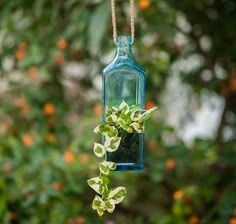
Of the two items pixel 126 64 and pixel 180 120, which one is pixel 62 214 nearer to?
pixel 180 120

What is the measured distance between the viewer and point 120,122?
1086mm

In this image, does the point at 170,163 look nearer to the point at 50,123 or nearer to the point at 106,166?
the point at 50,123

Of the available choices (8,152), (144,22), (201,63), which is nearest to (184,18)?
(201,63)

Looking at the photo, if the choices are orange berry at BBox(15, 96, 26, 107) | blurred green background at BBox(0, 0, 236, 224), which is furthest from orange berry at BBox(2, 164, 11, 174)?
orange berry at BBox(15, 96, 26, 107)

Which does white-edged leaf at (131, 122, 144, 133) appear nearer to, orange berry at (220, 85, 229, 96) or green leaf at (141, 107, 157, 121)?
green leaf at (141, 107, 157, 121)

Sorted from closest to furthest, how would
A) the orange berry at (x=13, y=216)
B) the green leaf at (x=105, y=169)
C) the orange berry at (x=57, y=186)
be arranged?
the green leaf at (x=105, y=169), the orange berry at (x=57, y=186), the orange berry at (x=13, y=216)

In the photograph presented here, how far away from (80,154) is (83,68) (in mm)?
546

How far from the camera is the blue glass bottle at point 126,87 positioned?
1119 mm

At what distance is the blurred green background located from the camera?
217cm

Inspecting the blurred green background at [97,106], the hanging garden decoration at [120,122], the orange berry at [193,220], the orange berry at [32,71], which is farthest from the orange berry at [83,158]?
the hanging garden decoration at [120,122]

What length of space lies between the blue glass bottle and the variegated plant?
0.10ft

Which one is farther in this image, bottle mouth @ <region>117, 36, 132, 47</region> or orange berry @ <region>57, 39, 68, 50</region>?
orange berry @ <region>57, 39, 68, 50</region>

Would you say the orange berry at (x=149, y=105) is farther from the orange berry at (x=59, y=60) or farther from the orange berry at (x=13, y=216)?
the orange berry at (x=13, y=216)

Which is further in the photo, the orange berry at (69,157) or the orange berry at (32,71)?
the orange berry at (32,71)
